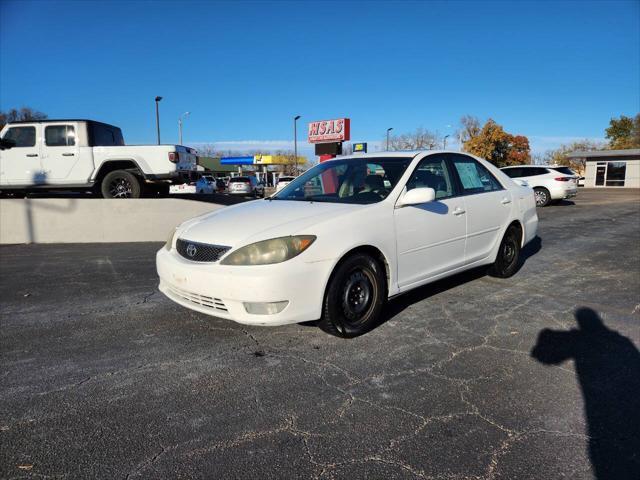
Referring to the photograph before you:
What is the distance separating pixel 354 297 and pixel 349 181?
4.24ft

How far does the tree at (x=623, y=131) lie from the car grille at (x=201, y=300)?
228 ft

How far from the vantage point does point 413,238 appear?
4.05 meters

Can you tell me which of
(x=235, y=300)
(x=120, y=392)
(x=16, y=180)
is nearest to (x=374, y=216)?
(x=235, y=300)

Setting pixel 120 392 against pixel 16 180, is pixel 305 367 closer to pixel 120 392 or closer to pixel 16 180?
pixel 120 392

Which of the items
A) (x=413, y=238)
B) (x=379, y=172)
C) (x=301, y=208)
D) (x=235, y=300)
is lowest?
(x=235, y=300)

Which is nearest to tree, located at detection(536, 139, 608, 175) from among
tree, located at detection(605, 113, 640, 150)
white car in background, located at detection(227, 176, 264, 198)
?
tree, located at detection(605, 113, 640, 150)

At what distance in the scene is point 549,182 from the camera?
16.9 m

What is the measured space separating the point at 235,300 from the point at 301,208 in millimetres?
1080

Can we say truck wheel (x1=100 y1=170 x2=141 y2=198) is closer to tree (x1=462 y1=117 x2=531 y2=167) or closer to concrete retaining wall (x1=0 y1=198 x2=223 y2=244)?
concrete retaining wall (x1=0 y1=198 x2=223 y2=244)

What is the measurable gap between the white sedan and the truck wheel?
617 centimetres

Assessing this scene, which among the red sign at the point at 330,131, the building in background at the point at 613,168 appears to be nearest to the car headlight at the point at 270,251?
the red sign at the point at 330,131

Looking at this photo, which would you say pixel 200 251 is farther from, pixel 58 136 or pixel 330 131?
pixel 330 131

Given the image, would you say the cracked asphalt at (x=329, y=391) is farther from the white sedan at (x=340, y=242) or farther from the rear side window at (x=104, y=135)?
the rear side window at (x=104, y=135)

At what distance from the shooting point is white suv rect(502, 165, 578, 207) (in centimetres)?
1677
